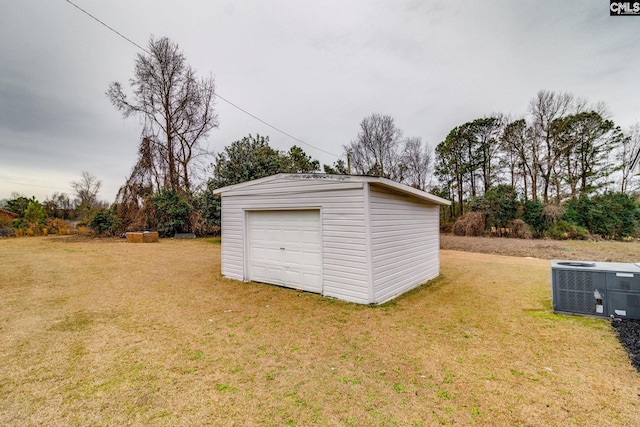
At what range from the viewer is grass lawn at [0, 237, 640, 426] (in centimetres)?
214

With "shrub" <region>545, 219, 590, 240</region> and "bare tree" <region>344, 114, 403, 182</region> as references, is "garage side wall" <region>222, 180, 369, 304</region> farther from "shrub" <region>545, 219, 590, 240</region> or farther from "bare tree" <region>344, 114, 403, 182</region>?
"bare tree" <region>344, 114, 403, 182</region>

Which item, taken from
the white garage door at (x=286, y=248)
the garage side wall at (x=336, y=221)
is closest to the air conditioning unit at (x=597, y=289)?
the garage side wall at (x=336, y=221)

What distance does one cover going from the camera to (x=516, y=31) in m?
8.68

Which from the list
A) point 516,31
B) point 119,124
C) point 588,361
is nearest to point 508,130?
point 516,31

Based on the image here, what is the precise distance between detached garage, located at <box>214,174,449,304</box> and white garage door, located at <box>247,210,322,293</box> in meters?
0.02

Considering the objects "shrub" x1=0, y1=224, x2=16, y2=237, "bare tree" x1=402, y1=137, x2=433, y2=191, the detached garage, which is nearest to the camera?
the detached garage

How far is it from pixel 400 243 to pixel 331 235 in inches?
64.8

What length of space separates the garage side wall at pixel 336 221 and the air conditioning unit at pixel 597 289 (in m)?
3.11

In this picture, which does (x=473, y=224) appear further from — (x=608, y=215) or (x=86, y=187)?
(x=86, y=187)

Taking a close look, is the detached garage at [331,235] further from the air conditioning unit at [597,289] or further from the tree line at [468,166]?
the tree line at [468,166]

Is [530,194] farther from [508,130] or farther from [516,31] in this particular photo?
[516,31]

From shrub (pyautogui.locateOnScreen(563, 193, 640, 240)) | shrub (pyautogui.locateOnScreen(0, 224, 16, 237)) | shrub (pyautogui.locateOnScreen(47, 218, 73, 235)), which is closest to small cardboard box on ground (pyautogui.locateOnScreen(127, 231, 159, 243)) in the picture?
shrub (pyautogui.locateOnScreen(47, 218, 73, 235))

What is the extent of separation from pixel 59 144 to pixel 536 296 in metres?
22.7

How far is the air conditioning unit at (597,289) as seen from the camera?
3.81 metres
